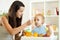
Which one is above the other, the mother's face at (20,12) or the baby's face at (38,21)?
the mother's face at (20,12)

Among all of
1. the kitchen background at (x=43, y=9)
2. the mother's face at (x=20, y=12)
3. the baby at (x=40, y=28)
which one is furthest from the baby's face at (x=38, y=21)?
the kitchen background at (x=43, y=9)

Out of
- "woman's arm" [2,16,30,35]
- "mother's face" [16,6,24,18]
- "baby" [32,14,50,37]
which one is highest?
"mother's face" [16,6,24,18]

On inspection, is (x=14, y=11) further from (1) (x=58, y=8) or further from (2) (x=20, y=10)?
(1) (x=58, y=8)

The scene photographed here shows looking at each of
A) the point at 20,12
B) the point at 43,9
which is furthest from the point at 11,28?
the point at 43,9

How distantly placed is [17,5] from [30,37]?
654 millimetres

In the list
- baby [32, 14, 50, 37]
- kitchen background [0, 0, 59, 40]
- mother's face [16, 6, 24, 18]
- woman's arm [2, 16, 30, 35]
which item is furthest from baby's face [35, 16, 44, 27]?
kitchen background [0, 0, 59, 40]

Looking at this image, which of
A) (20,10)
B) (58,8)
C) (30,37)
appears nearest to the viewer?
(20,10)

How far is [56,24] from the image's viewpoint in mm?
3510

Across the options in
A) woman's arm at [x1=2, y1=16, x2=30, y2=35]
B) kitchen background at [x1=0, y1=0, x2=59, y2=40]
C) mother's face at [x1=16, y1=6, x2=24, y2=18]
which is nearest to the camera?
woman's arm at [x1=2, y1=16, x2=30, y2=35]

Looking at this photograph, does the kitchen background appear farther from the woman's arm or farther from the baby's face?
the woman's arm

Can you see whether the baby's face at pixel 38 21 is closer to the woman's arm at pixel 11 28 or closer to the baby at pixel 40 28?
the baby at pixel 40 28

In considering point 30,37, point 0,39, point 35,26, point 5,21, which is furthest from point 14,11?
point 35,26

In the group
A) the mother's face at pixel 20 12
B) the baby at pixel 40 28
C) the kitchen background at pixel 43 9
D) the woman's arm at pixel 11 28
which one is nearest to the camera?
the woman's arm at pixel 11 28

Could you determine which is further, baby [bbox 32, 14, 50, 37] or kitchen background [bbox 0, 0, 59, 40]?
kitchen background [bbox 0, 0, 59, 40]
